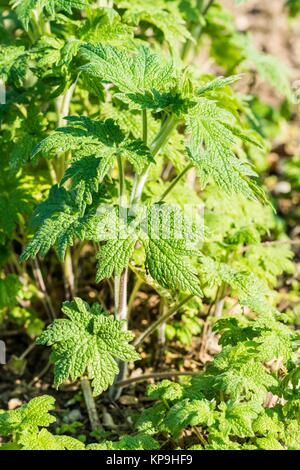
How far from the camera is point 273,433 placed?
7.39 ft

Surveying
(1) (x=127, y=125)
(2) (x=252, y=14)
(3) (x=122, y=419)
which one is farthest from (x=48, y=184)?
(2) (x=252, y=14)

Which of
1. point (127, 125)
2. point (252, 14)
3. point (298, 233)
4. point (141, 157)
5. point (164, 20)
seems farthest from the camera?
point (252, 14)

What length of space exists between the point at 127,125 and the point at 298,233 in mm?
2017

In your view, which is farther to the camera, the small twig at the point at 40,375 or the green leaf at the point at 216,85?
the small twig at the point at 40,375

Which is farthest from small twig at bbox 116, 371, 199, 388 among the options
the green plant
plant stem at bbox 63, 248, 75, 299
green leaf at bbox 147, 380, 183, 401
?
plant stem at bbox 63, 248, 75, 299

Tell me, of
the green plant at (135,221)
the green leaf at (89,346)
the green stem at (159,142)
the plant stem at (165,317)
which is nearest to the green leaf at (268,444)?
the green plant at (135,221)

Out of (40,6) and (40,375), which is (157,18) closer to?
(40,6)

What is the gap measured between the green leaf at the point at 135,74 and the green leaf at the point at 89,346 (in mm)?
779

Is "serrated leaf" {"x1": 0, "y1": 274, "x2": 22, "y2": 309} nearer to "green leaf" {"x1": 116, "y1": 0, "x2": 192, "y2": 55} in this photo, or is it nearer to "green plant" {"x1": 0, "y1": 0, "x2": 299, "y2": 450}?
"green plant" {"x1": 0, "y1": 0, "x2": 299, "y2": 450}

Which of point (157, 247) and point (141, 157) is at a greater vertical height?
point (141, 157)

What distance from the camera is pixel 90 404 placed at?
291 centimetres

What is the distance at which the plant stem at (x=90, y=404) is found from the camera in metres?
2.84

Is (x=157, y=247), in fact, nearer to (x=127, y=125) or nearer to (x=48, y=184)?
(x=127, y=125)

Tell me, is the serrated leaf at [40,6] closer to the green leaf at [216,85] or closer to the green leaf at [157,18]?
the green leaf at [157,18]
